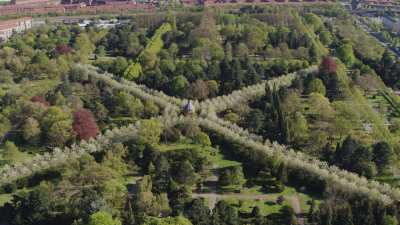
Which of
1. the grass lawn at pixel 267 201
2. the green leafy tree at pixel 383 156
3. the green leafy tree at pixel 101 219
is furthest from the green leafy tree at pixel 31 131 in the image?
the green leafy tree at pixel 383 156

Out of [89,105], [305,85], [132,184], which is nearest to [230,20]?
[305,85]

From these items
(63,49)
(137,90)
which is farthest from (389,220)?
(63,49)

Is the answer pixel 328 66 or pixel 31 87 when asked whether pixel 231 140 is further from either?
pixel 31 87

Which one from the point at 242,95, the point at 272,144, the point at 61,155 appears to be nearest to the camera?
the point at 61,155

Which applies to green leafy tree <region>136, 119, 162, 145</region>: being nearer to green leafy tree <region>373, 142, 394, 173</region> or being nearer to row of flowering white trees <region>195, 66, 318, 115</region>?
row of flowering white trees <region>195, 66, 318, 115</region>

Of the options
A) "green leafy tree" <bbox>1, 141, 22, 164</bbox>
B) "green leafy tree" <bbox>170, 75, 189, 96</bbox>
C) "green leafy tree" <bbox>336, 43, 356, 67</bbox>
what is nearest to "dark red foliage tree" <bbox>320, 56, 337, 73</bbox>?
"green leafy tree" <bbox>336, 43, 356, 67</bbox>

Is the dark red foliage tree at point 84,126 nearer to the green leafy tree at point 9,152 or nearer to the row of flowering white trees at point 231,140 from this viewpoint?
the row of flowering white trees at point 231,140
